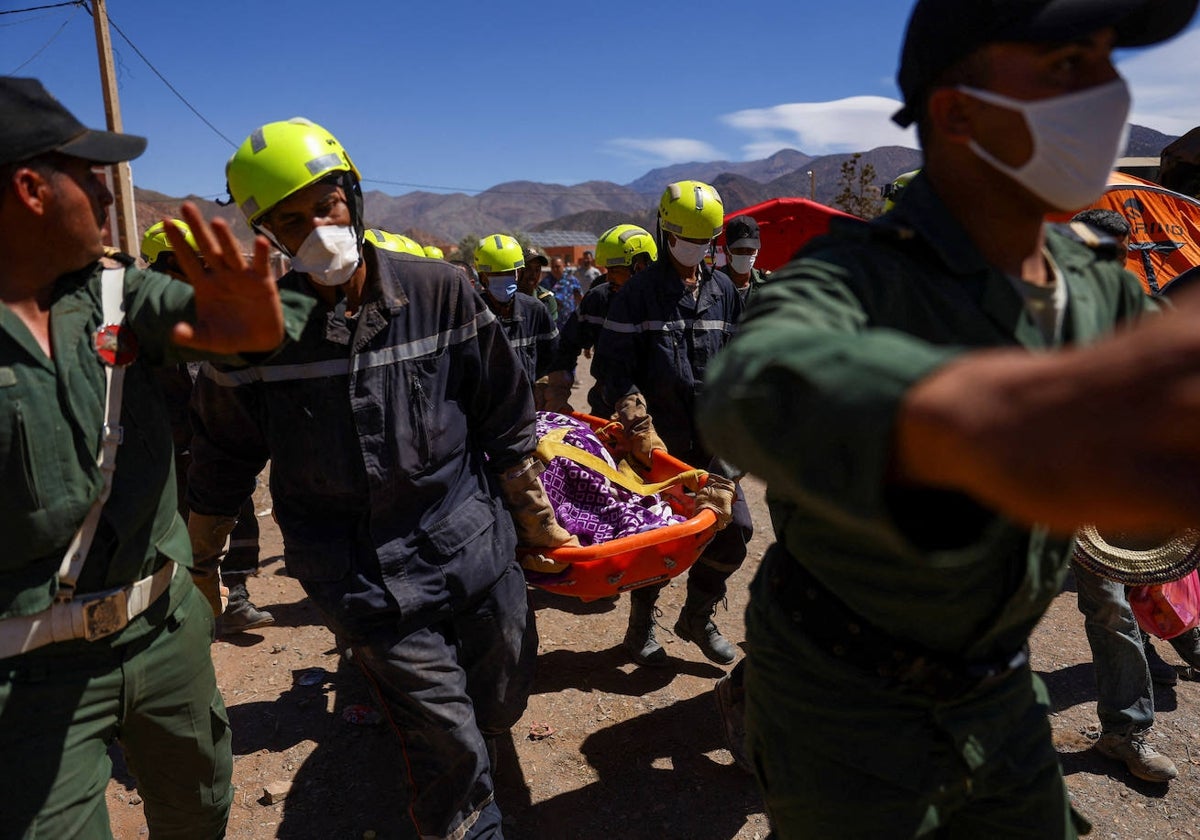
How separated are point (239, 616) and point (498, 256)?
11.0 ft

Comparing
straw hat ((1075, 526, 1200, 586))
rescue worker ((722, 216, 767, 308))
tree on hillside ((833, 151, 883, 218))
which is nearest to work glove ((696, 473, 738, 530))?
straw hat ((1075, 526, 1200, 586))

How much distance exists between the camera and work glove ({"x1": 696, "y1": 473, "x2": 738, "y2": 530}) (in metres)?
3.71

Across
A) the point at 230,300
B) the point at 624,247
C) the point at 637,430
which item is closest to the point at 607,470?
the point at 637,430

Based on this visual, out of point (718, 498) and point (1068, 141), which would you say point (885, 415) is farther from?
point (718, 498)

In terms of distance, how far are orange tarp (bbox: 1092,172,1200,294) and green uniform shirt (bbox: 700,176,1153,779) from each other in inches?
206

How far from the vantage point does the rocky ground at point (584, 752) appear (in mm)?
3531

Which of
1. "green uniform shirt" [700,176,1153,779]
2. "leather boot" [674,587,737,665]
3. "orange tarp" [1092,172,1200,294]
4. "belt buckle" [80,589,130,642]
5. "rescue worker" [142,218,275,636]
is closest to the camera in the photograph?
"green uniform shirt" [700,176,1153,779]

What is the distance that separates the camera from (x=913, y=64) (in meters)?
1.43

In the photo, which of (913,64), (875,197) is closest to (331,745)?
(913,64)

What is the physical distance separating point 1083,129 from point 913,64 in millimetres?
286

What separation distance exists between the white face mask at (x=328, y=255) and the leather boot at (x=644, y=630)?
2609 mm

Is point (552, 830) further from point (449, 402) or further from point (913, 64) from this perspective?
point (913, 64)

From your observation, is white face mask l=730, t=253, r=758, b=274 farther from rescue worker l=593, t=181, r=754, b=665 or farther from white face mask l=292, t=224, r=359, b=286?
white face mask l=292, t=224, r=359, b=286

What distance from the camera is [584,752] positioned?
4004 mm
